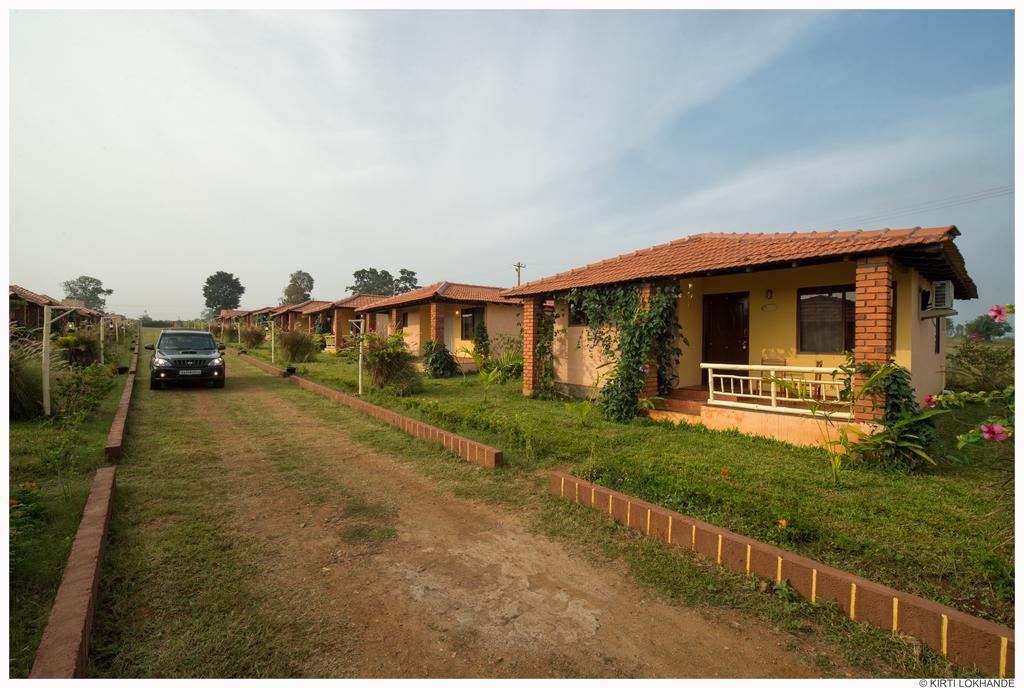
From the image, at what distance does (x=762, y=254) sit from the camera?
716 cm

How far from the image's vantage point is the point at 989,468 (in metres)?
5.30

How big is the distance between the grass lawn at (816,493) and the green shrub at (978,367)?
20.9 feet

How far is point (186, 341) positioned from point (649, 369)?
12582mm

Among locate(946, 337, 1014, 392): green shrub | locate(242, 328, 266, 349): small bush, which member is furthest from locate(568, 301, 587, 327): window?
locate(242, 328, 266, 349): small bush

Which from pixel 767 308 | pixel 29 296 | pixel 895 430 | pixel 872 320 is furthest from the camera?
pixel 29 296

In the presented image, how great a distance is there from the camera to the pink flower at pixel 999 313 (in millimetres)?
3469

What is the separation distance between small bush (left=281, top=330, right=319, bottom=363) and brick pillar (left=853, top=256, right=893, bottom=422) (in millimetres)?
19031

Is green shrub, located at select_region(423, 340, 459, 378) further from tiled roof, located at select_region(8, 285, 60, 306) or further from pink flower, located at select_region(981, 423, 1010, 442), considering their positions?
tiled roof, located at select_region(8, 285, 60, 306)

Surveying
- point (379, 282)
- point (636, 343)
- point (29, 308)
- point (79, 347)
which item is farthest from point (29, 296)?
point (379, 282)

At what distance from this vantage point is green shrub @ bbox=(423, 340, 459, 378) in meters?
15.9

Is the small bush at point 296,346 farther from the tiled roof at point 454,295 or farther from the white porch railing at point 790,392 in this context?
the white porch railing at point 790,392

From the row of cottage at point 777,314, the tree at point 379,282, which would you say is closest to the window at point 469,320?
the row of cottage at point 777,314

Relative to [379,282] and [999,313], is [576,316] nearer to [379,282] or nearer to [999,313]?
[999,313]

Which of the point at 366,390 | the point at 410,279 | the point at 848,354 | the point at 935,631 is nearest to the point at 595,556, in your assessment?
the point at 935,631
